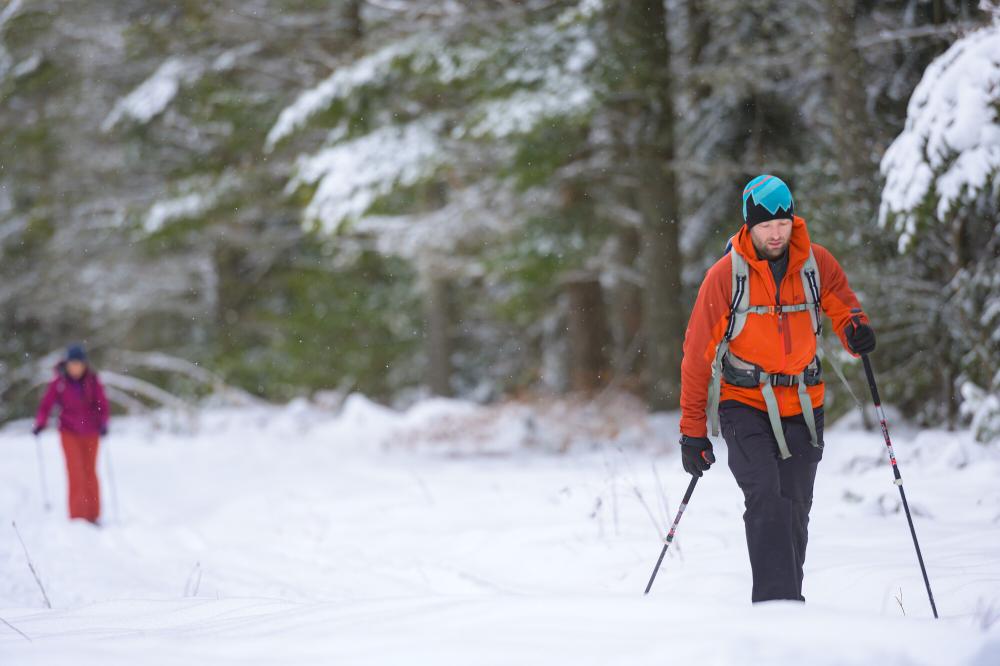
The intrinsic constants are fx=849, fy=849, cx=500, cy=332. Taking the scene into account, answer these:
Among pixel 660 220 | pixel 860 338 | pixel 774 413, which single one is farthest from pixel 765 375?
pixel 660 220

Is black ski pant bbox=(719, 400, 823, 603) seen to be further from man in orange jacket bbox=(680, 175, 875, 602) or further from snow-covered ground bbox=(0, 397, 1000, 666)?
snow-covered ground bbox=(0, 397, 1000, 666)

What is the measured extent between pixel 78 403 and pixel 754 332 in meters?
7.39

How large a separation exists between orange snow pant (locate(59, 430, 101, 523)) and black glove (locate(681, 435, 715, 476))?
6.73m

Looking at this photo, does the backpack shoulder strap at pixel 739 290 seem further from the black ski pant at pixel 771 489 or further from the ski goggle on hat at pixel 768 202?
the black ski pant at pixel 771 489

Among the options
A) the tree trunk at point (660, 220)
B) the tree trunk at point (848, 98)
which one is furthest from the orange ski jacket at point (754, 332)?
the tree trunk at point (660, 220)

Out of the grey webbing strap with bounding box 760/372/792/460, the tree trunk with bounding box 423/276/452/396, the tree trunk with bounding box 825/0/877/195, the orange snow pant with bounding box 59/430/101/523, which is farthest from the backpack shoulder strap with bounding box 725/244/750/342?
the tree trunk with bounding box 423/276/452/396

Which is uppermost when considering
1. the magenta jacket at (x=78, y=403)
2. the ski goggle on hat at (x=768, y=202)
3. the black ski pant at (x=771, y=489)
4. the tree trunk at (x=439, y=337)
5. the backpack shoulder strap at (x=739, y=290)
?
the ski goggle on hat at (x=768, y=202)

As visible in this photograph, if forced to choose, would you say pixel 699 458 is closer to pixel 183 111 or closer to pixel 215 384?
pixel 215 384

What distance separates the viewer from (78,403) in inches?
344

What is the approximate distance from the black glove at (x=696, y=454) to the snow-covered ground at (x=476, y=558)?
0.57m

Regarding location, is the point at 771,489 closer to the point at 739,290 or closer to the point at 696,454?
the point at 696,454

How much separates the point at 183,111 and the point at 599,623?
54.5 ft

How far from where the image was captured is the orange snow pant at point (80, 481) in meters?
8.37

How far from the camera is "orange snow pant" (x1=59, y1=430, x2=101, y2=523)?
8367 mm
